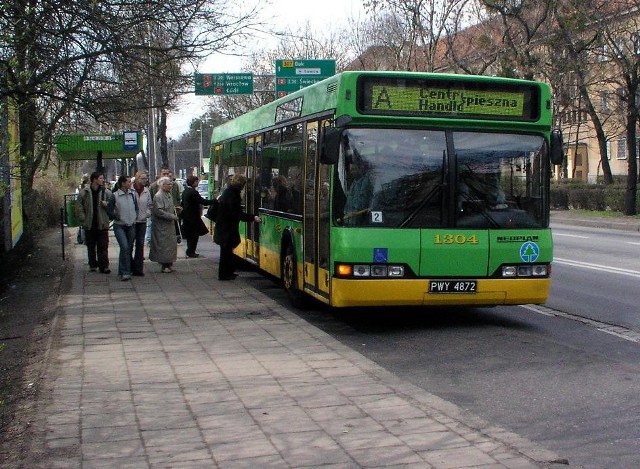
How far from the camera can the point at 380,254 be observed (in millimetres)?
10117

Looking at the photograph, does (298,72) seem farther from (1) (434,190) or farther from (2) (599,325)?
(1) (434,190)

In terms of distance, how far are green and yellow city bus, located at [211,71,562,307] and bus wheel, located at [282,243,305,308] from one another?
1.35 m

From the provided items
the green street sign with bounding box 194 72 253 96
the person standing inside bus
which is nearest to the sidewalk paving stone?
the person standing inside bus

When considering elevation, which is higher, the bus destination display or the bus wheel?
the bus destination display

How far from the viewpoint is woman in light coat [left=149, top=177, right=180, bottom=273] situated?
1638cm

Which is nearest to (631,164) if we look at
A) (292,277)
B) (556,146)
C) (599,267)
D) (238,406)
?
(599,267)

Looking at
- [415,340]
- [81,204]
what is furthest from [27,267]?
[415,340]

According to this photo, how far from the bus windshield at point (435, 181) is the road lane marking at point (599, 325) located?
1.47 metres

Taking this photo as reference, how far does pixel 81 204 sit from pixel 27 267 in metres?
4.20

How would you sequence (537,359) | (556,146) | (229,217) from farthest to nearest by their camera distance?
(229,217) → (556,146) → (537,359)

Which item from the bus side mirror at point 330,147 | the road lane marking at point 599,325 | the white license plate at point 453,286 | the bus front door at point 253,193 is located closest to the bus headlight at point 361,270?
the white license plate at point 453,286

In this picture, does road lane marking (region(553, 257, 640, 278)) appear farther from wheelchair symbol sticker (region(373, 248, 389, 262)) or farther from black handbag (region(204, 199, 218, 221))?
wheelchair symbol sticker (region(373, 248, 389, 262))

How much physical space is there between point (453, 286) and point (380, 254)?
2.91ft

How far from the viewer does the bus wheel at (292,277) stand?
483 inches
